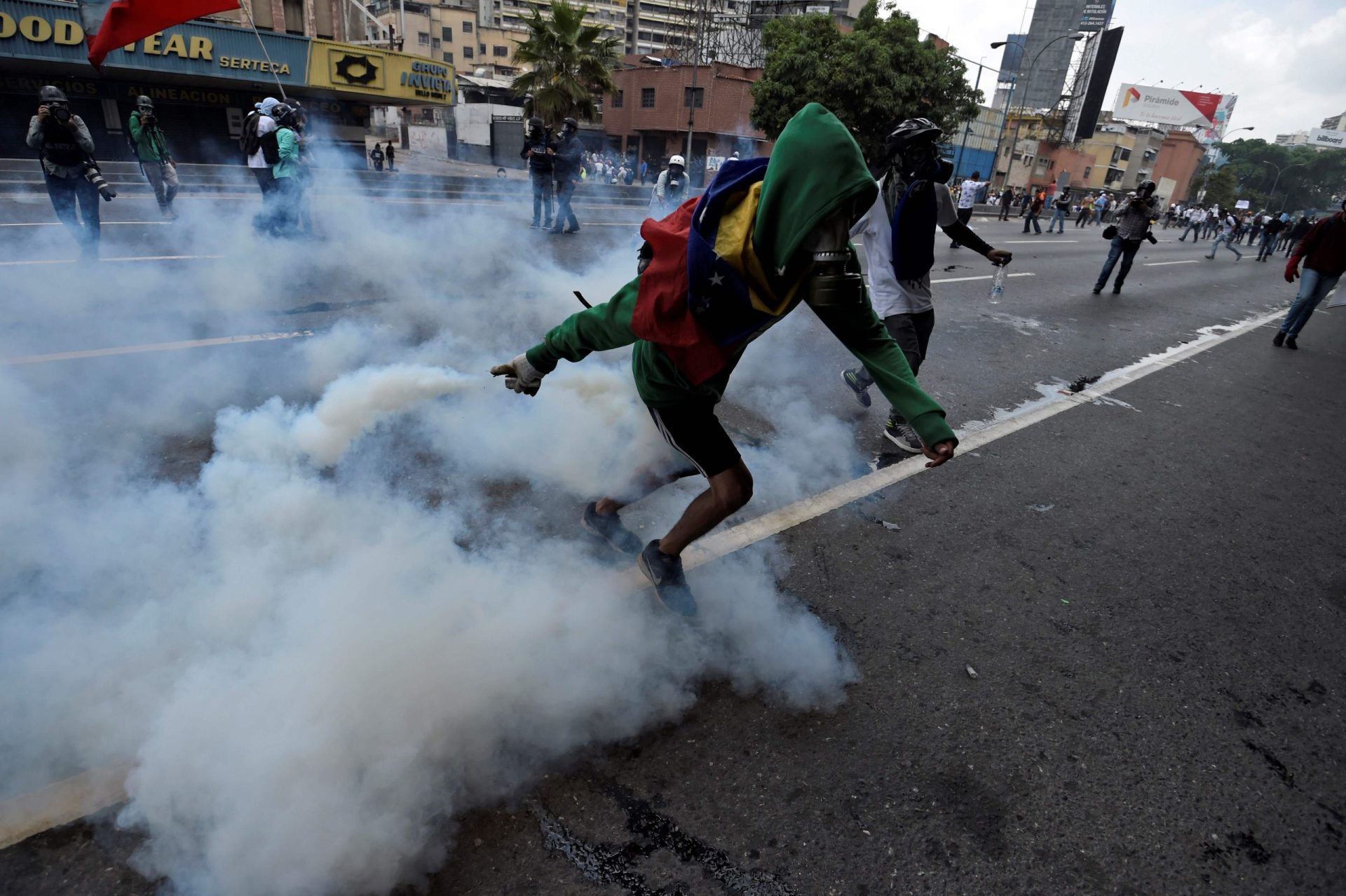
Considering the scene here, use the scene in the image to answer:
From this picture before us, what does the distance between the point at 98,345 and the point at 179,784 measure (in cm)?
398

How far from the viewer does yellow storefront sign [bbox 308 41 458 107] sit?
72.8ft

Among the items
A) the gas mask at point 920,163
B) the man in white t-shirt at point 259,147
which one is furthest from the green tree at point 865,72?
the gas mask at point 920,163

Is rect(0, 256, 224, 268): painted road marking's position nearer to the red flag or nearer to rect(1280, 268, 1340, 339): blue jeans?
the red flag

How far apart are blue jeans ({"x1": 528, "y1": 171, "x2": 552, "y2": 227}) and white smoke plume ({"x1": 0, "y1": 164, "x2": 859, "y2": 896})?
719cm

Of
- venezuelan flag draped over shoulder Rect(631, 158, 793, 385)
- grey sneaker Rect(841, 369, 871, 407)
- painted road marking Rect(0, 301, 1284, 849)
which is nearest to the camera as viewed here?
painted road marking Rect(0, 301, 1284, 849)

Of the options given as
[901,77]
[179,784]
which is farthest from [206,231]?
[901,77]

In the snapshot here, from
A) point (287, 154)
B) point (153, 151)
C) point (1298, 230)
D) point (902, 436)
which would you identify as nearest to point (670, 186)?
point (287, 154)

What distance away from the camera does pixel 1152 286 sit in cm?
1264

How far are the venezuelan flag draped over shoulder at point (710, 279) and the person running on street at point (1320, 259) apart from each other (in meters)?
7.90

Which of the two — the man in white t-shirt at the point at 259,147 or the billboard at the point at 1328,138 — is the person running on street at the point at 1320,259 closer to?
the man in white t-shirt at the point at 259,147

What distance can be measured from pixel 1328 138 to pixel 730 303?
134 m

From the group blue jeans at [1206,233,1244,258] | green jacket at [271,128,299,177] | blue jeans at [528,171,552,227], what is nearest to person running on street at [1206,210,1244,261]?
blue jeans at [1206,233,1244,258]

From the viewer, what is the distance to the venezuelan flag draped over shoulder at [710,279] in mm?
1772

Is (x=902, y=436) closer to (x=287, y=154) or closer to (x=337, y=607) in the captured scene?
(x=337, y=607)
